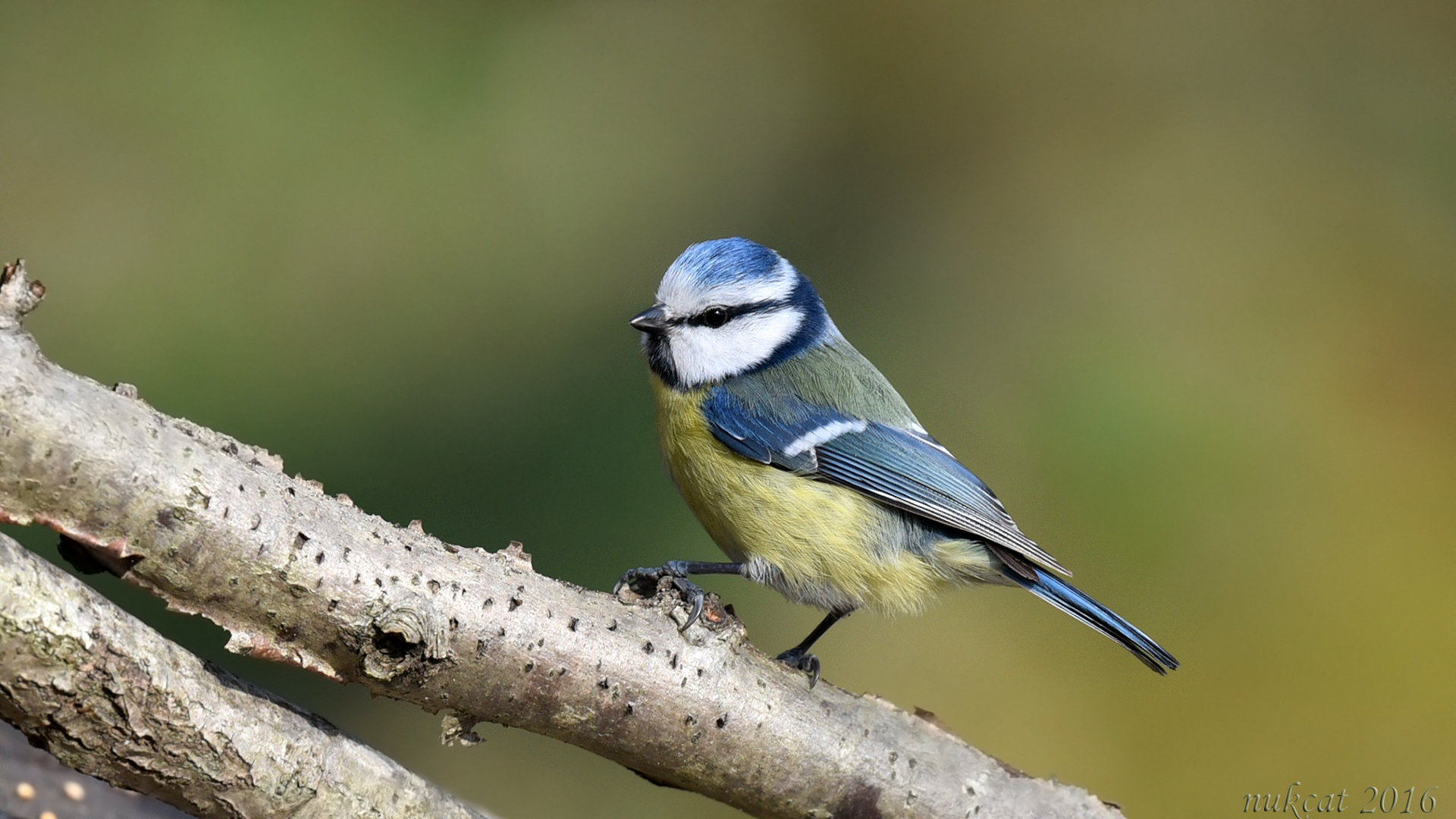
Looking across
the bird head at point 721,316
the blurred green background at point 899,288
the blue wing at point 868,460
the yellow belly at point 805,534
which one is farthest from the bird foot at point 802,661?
the blurred green background at point 899,288

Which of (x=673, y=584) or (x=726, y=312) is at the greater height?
(x=726, y=312)

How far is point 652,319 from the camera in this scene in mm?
1814

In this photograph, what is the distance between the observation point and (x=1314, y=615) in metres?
2.28

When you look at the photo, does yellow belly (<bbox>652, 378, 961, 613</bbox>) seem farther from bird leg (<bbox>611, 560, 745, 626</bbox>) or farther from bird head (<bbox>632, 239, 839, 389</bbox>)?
bird leg (<bbox>611, 560, 745, 626</bbox>)

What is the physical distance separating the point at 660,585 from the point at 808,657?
35cm

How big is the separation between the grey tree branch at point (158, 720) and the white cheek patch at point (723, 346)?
0.86 meters

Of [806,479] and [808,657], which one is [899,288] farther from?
[808,657]

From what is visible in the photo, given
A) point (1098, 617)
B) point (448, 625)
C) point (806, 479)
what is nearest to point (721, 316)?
point (806, 479)

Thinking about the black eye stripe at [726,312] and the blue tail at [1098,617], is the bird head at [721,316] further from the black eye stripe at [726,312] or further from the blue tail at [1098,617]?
the blue tail at [1098,617]

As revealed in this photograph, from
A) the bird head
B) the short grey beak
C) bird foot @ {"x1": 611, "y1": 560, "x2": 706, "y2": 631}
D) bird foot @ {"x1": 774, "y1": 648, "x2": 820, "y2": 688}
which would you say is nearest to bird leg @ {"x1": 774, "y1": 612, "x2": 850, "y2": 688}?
bird foot @ {"x1": 774, "y1": 648, "x2": 820, "y2": 688}

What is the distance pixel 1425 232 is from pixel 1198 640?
1.21 metres

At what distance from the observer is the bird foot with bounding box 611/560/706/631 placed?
1.29 m

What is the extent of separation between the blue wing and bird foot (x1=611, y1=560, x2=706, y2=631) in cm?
37

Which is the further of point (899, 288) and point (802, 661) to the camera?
point (899, 288)
